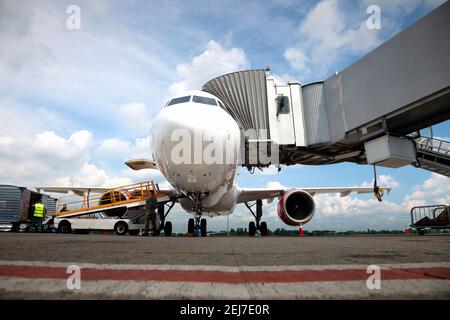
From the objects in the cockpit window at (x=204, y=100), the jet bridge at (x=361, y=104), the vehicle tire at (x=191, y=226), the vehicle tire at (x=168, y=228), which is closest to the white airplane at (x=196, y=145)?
the cockpit window at (x=204, y=100)

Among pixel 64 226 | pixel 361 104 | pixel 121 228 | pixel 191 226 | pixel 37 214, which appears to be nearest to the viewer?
pixel 361 104

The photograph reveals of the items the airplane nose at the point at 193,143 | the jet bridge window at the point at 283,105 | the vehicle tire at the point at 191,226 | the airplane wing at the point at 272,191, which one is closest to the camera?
the airplane nose at the point at 193,143

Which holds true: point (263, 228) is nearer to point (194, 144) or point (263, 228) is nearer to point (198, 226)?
point (198, 226)

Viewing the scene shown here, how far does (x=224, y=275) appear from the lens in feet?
5.16

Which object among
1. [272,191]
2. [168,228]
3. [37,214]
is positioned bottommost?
[168,228]

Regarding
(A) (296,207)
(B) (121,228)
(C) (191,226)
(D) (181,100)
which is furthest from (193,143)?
(B) (121,228)

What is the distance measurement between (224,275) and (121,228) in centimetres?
1144

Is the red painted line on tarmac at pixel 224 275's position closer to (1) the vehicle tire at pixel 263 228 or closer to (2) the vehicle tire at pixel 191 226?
(2) the vehicle tire at pixel 191 226

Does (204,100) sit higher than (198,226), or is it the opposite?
(204,100)

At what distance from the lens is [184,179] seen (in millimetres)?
7410

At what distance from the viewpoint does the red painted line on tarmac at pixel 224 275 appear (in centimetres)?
142

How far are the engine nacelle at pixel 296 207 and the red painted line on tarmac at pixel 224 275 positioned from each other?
9122mm
